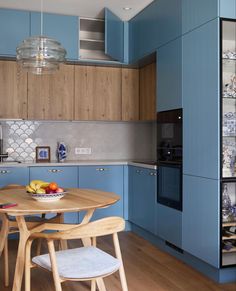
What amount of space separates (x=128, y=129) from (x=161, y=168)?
158 centimetres

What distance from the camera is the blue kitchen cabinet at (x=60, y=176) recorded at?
4.51 meters

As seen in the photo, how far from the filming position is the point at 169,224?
3.84 m

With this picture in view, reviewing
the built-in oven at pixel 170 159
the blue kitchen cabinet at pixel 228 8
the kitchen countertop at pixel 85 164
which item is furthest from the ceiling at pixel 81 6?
the kitchen countertop at pixel 85 164

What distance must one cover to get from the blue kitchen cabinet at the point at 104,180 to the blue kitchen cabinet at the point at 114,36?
142cm

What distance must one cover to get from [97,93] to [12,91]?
1.07m

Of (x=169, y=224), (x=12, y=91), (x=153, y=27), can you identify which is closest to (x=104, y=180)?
(x=169, y=224)

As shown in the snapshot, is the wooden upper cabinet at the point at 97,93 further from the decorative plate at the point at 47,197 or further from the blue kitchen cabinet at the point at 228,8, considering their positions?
the decorative plate at the point at 47,197

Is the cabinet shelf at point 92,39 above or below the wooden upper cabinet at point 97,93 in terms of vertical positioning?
above

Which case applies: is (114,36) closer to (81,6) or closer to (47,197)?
(81,6)

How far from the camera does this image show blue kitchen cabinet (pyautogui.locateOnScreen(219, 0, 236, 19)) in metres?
3.04

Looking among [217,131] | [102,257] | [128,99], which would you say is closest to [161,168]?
[217,131]

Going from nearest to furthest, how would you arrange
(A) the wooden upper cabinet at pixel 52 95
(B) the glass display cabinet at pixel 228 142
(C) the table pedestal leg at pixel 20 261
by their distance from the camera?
(C) the table pedestal leg at pixel 20 261
(B) the glass display cabinet at pixel 228 142
(A) the wooden upper cabinet at pixel 52 95

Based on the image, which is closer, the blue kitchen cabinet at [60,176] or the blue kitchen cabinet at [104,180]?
the blue kitchen cabinet at [60,176]

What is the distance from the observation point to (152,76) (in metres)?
4.84
